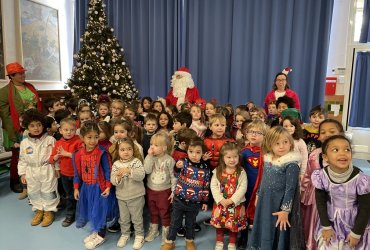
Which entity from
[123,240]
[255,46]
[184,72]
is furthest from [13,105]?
[255,46]

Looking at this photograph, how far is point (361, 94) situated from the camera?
5.90 metres

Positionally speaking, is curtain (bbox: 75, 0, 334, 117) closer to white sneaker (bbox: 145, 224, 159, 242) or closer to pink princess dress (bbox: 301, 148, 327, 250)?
pink princess dress (bbox: 301, 148, 327, 250)

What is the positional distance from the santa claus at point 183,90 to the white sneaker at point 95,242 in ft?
11.5

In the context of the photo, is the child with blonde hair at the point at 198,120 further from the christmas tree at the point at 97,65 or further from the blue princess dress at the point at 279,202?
the christmas tree at the point at 97,65

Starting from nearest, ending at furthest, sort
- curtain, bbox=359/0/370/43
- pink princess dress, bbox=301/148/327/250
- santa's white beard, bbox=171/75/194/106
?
pink princess dress, bbox=301/148/327/250 < curtain, bbox=359/0/370/43 < santa's white beard, bbox=171/75/194/106

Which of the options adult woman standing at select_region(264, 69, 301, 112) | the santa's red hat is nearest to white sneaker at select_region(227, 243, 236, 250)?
adult woman standing at select_region(264, 69, 301, 112)

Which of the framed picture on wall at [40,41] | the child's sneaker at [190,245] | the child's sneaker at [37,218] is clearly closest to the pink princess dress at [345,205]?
the child's sneaker at [190,245]

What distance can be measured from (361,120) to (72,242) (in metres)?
5.87

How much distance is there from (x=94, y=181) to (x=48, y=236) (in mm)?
805

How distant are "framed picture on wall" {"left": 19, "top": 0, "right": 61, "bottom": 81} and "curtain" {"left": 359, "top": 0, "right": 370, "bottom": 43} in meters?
6.45

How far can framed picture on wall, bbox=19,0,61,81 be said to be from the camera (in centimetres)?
591

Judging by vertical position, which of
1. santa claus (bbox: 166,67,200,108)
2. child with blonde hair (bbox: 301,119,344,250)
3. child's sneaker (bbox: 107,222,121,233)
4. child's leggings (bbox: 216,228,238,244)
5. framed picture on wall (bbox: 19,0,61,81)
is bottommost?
child's sneaker (bbox: 107,222,121,233)

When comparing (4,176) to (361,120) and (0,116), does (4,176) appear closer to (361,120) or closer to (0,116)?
(0,116)

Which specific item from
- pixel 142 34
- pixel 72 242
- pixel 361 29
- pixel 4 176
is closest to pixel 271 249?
pixel 72 242
